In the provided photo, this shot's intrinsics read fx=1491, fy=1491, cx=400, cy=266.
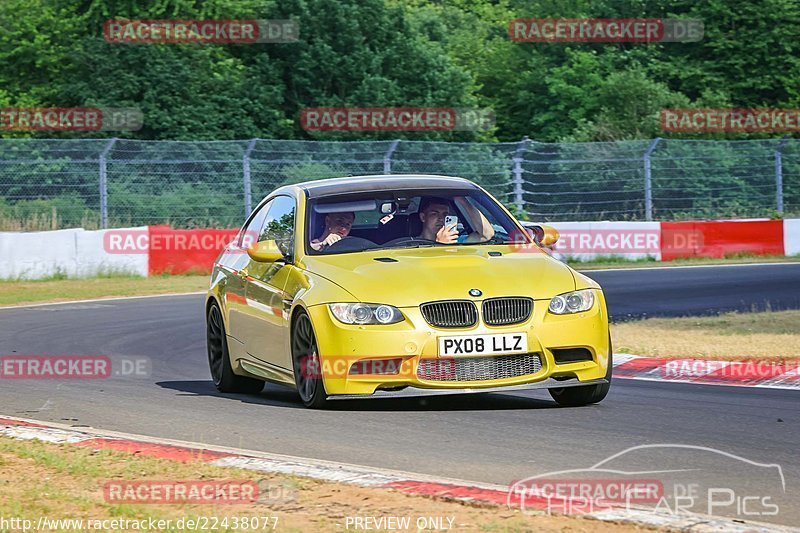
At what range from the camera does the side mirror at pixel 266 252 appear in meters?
9.93

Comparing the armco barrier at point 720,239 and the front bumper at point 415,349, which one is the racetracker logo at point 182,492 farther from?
the armco barrier at point 720,239

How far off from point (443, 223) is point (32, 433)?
3.21 meters

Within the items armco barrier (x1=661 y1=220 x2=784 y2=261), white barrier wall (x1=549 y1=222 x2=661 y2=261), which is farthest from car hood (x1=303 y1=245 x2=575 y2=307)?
armco barrier (x1=661 y1=220 x2=784 y2=261)

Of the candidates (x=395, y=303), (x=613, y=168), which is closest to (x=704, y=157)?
(x=613, y=168)

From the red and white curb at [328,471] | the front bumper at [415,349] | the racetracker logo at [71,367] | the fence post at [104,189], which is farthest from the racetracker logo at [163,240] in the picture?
the front bumper at [415,349]

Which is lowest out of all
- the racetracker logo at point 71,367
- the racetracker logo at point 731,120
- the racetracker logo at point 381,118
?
the racetracker logo at point 71,367

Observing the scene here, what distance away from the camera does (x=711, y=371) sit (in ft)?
40.3

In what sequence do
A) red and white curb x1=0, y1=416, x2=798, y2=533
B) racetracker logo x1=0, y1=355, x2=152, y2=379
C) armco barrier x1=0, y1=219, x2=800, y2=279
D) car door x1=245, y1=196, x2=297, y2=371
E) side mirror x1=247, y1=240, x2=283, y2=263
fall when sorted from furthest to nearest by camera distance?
1. armco barrier x1=0, y1=219, x2=800, y2=279
2. racetracker logo x1=0, y1=355, x2=152, y2=379
3. side mirror x1=247, y1=240, x2=283, y2=263
4. car door x1=245, y1=196, x2=297, y2=371
5. red and white curb x1=0, y1=416, x2=798, y2=533

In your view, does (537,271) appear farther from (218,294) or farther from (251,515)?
(251,515)

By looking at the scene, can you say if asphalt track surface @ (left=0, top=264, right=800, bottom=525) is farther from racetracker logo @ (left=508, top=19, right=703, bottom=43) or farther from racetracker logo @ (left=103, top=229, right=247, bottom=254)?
racetracker logo @ (left=508, top=19, right=703, bottom=43)

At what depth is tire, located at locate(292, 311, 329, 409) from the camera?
9.19 meters

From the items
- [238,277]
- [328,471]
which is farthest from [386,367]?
A: [238,277]

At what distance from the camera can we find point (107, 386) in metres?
11.7

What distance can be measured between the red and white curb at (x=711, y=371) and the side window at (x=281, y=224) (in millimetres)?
3308
